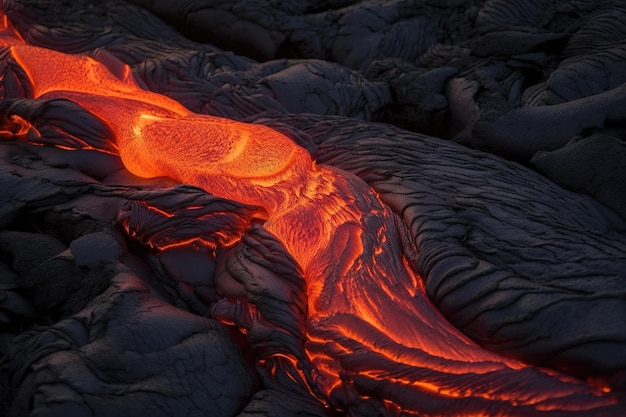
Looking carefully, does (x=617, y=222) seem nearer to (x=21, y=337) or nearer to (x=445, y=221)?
(x=445, y=221)

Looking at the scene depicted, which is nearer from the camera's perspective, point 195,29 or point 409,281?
point 409,281

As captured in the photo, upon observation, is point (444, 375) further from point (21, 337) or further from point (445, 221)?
point (21, 337)

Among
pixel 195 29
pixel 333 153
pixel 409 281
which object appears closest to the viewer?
pixel 409 281

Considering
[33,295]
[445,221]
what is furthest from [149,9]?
[445,221]

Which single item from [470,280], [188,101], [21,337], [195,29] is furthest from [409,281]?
[195,29]

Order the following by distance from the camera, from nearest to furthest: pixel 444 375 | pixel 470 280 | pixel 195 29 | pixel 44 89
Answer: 1. pixel 444 375
2. pixel 470 280
3. pixel 44 89
4. pixel 195 29

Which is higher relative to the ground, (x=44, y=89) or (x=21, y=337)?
(x=44, y=89)
